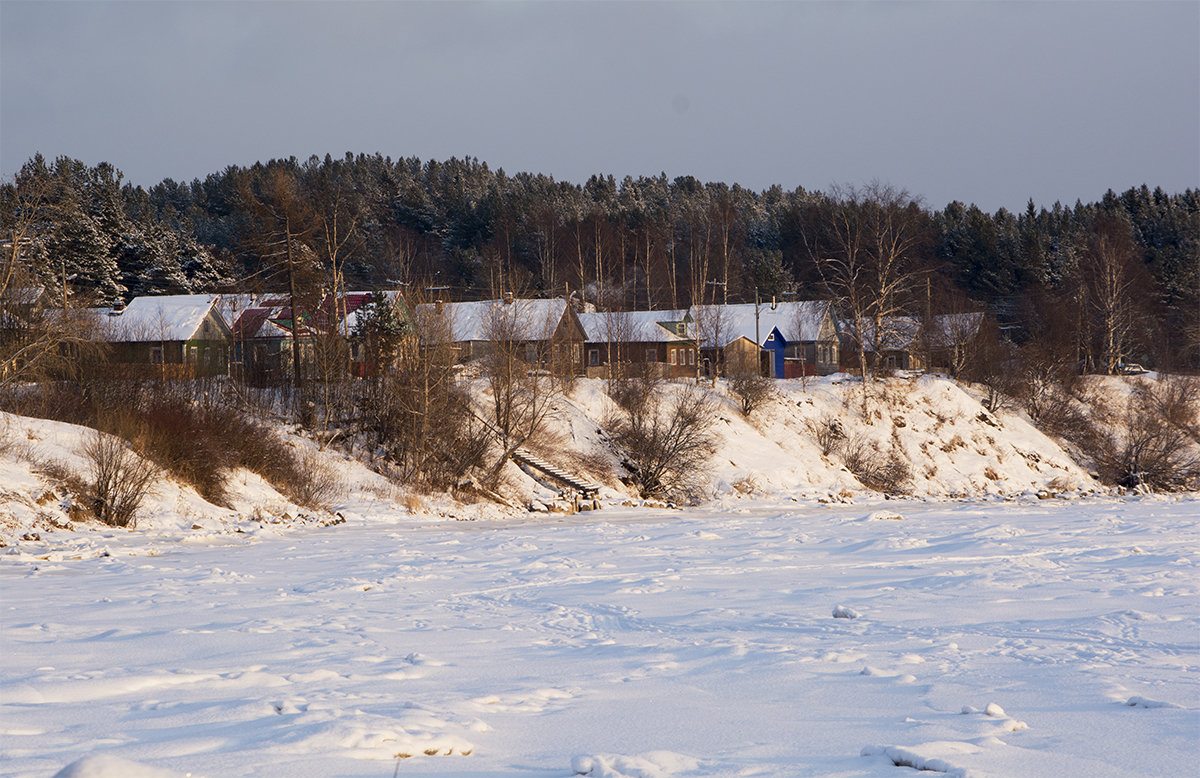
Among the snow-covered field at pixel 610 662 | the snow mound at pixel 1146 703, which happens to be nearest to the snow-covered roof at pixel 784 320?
the snow-covered field at pixel 610 662

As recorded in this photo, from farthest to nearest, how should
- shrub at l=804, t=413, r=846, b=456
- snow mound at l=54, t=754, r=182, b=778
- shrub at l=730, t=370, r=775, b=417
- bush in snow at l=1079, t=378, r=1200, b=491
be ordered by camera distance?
1. shrub at l=730, t=370, r=775, b=417
2. shrub at l=804, t=413, r=846, b=456
3. bush in snow at l=1079, t=378, r=1200, b=491
4. snow mound at l=54, t=754, r=182, b=778

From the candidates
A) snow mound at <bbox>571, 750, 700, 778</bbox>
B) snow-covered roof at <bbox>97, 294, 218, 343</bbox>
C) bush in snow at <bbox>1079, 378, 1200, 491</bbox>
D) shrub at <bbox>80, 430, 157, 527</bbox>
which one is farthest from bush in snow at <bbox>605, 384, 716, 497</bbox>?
snow mound at <bbox>571, 750, 700, 778</bbox>

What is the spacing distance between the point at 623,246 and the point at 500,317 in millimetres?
42323

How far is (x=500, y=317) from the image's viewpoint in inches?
1560

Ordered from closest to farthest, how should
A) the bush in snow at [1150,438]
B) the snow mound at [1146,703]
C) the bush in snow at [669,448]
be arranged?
1. the snow mound at [1146,703]
2. the bush in snow at [669,448]
3. the bush in snow at [1150,438]

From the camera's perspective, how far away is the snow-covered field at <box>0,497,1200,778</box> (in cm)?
662

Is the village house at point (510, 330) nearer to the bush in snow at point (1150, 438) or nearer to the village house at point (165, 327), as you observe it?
the village house at point (165, 327)

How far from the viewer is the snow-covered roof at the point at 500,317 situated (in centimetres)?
3728

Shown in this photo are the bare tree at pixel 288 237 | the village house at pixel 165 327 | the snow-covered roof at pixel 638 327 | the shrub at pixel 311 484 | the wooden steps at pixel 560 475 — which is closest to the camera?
the shrub at pixel 311 484

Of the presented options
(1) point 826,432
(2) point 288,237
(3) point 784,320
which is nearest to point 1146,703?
(2) point 288,237

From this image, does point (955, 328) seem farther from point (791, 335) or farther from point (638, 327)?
point (638, 327)

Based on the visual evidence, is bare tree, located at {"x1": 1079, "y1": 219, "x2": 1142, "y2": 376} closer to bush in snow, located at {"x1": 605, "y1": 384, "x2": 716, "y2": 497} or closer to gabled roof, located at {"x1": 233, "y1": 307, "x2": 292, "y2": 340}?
bush in snow, located at {"x1": 605, "y1": 384, "x2": 716, "y2": 497}

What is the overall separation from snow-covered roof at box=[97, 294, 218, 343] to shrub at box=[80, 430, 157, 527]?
2617 centimetres

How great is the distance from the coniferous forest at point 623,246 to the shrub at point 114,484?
441 inches
